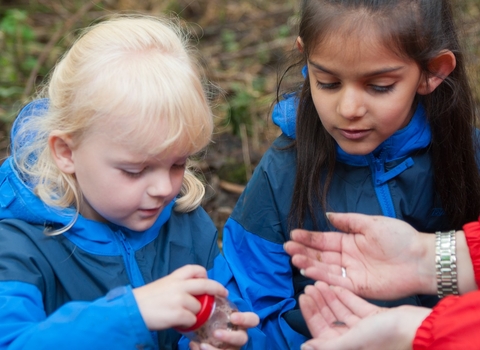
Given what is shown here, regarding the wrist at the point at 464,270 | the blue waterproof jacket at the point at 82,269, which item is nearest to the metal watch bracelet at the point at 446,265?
the wrist at the point at 464,270

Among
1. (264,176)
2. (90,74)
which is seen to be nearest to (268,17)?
(264,176)

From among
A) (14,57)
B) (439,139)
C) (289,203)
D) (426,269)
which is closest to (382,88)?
(439,139)

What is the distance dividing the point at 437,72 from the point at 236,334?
1.24 m

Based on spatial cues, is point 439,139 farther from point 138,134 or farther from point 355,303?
point 138,134

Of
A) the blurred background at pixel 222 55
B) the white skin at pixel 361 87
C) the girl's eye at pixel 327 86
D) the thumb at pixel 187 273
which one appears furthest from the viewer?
the blurred background at pixel 222 55

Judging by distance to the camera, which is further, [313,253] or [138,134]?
[313,253]

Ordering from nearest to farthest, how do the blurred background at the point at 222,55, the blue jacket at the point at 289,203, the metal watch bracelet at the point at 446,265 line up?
the metal watch bracelet at the point at 446,265 < the blue jacket at the point at 289,203 < the blurred background at the point at 222,55

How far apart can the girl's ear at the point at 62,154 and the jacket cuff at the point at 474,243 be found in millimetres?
1447

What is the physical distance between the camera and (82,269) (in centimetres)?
220

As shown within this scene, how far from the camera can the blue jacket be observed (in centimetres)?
264

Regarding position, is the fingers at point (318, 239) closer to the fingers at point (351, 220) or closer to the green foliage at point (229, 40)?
the fingers at point (351, 220)

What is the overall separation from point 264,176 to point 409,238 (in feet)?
2.01

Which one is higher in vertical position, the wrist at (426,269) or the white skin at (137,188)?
the white skin at (137,188)

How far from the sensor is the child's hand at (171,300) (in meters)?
1.91
